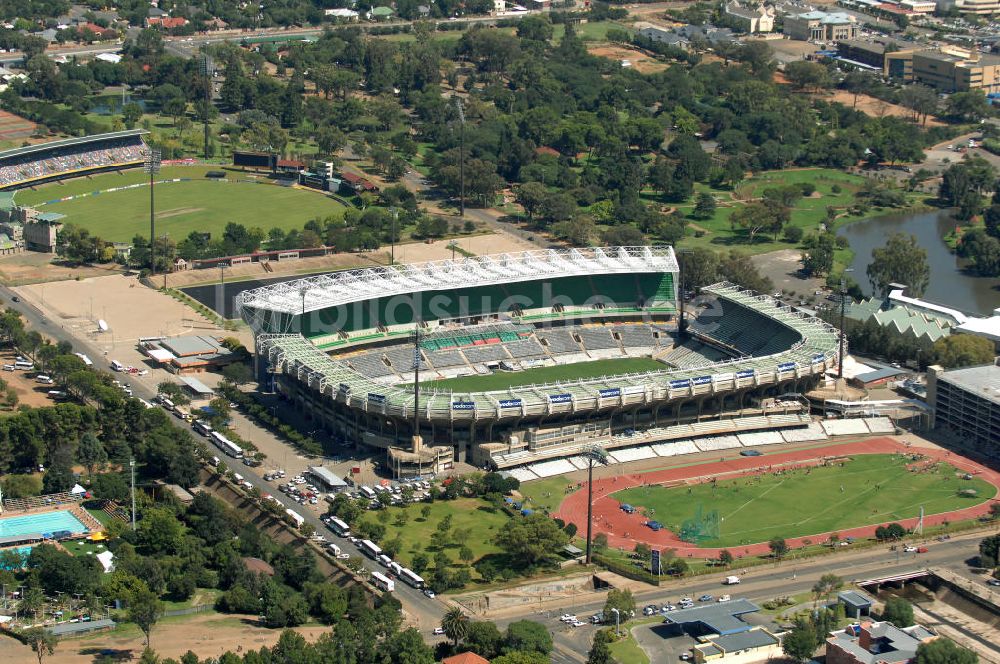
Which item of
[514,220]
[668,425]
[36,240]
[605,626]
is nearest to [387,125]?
[514,220]

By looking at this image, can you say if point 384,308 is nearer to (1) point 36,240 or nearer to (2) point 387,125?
(1) point 36,240

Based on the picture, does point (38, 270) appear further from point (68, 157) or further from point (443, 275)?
point (443, 275)

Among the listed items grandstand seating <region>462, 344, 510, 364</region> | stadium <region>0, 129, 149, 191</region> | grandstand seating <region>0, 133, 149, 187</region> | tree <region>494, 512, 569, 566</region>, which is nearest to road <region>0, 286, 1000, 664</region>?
tree <region>494, 512, 569, 566</region>

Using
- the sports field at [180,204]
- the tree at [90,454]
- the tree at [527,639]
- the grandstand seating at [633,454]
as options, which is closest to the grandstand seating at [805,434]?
the grandstand seating at [633,454]

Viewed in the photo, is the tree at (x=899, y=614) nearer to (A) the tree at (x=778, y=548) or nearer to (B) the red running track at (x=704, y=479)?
(A) the tree at (x=778, y=548)

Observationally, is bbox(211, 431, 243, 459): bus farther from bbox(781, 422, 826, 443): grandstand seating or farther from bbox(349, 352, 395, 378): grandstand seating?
bbox(781, 422, 826, 443): grandstand seating

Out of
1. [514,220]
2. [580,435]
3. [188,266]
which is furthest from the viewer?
[514,220]
